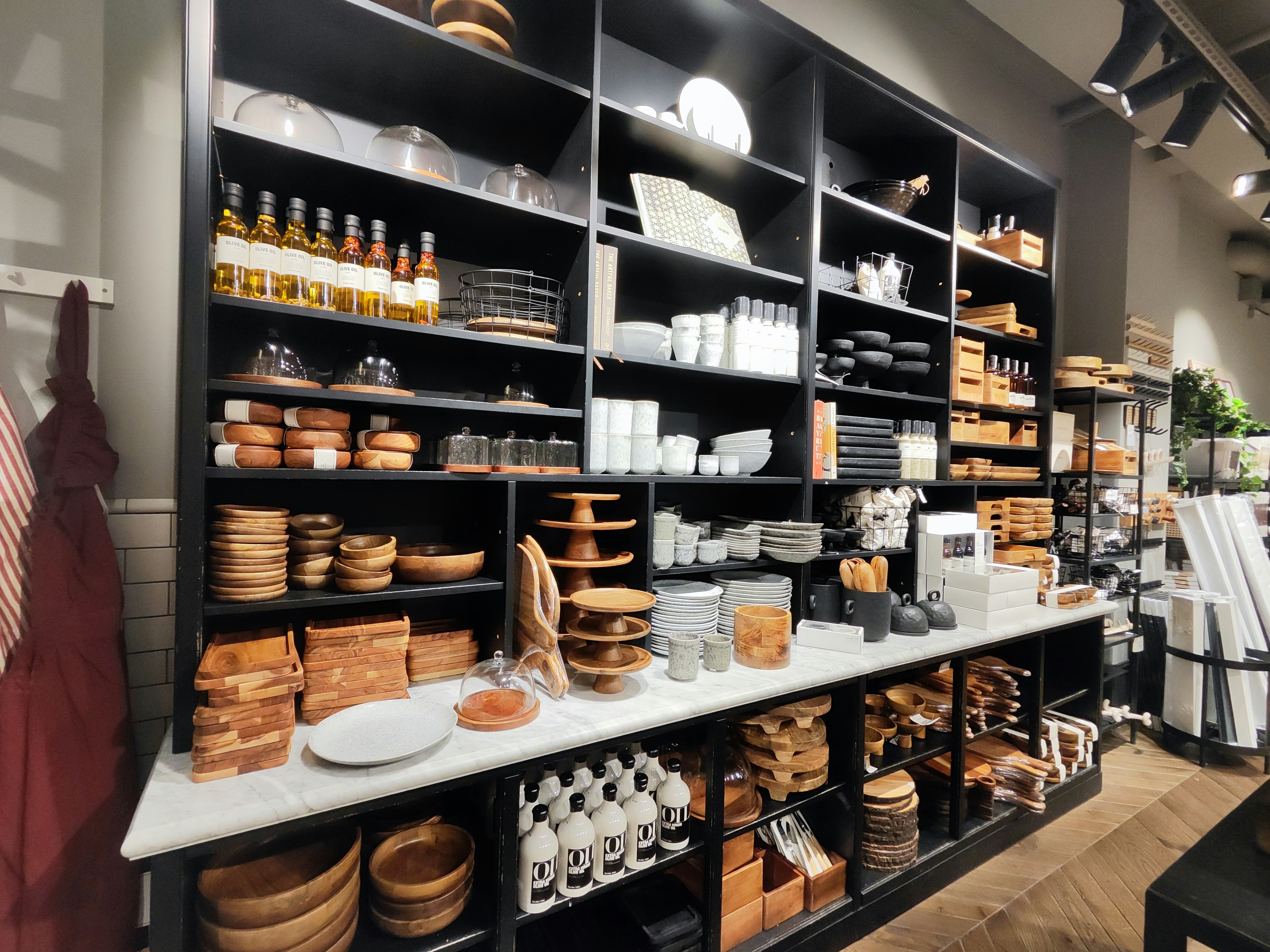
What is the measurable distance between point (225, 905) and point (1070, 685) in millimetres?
3451

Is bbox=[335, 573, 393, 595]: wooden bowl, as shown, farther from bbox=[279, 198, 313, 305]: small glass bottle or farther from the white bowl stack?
the white bowl stack

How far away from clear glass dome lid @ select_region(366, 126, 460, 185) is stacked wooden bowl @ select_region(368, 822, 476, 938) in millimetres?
1709

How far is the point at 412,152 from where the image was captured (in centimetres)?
149

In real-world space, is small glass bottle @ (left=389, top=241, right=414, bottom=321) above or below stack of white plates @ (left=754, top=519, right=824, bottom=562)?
above

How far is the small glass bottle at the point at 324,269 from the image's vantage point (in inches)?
52.8

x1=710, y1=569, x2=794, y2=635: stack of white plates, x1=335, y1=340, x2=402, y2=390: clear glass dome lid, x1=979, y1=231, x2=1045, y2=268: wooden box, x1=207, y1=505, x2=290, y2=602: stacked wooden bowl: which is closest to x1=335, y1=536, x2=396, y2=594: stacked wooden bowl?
x1=207, y1=505, x2=290, y2=602: stacked wooden bowl

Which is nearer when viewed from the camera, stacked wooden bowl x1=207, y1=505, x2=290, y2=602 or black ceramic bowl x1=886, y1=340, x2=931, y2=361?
stacked wooden bowl x1=207, y1=505, x2=290, y2=602

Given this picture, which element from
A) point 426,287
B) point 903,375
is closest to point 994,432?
point 903,375

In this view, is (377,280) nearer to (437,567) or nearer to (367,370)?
(367,370)

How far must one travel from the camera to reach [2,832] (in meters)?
1.11

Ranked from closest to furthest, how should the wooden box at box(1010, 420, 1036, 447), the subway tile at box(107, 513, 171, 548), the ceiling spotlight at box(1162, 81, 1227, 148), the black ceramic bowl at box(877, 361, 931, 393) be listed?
the subway tile at box(107, 513, 171, 548)
the black ceramic bowl at box(877, 361, 931, 393)
the ceiling spotlight at box(1162, 81, 1227, 148)
the wooden box at box(1010, 420, 1036, 447)

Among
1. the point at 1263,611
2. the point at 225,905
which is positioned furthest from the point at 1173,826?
the point at 225,905

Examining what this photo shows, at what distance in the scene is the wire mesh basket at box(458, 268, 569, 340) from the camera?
5.17 feet

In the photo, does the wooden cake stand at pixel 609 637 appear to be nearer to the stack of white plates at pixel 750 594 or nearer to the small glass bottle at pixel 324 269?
the stack of white plates at pixel 750 594
